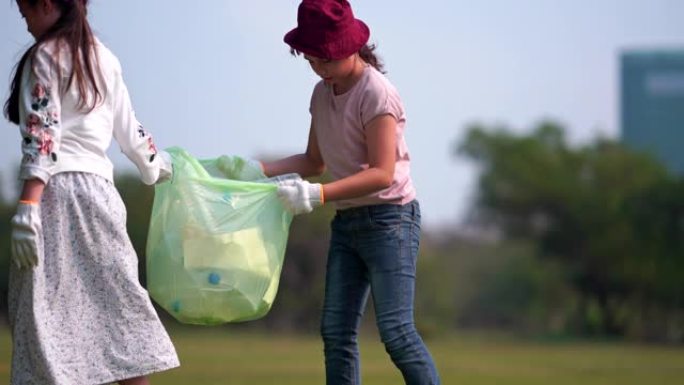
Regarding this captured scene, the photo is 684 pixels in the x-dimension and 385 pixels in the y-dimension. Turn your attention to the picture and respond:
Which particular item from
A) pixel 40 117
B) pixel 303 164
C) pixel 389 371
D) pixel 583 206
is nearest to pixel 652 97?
pixel 583 206

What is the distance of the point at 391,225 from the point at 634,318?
32.5 meters

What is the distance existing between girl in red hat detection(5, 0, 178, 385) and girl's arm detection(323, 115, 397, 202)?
0.67m

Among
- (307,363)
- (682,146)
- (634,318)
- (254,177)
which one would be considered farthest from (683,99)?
(254,177)

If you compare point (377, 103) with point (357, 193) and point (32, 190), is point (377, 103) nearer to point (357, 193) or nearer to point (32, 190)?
point (357, 193)

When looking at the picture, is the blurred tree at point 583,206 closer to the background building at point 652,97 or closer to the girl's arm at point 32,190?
the background building at point 652,97

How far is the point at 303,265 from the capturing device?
35844 mm

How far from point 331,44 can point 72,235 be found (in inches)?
38.9

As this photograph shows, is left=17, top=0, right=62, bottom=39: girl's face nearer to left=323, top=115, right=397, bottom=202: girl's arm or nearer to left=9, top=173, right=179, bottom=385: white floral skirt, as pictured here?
left=9, top=173, right=179, bottom=385: white floral skirt

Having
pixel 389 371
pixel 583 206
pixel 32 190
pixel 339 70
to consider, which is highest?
pixel 339 70

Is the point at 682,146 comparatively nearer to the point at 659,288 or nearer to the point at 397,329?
the point at 659,288

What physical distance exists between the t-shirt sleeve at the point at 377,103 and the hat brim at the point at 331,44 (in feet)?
0.45

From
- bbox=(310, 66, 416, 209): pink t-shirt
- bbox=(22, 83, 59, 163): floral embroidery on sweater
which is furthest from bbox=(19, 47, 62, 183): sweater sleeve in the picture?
bbox=(310, 66, 416, 209): pink t-shirt

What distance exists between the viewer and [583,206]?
4041cm

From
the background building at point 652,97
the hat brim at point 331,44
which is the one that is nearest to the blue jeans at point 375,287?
the hat brim at point 331,44
